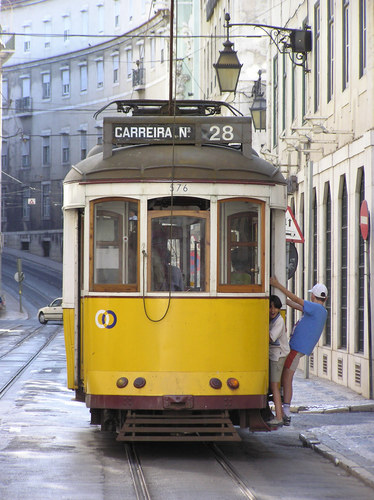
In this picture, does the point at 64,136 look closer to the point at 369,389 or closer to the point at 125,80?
the point at 125,80

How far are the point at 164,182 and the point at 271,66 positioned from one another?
67.4 feet

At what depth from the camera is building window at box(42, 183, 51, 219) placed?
83.3 m

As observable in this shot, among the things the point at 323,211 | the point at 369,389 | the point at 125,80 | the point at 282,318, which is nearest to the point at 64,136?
the point at 125,80

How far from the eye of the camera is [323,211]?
22.6 m

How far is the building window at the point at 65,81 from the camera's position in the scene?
8469 cm

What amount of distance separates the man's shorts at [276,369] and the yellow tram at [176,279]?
202mm

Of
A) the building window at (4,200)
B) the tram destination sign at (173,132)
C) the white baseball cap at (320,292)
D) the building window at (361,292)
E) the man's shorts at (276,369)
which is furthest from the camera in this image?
the building window at (4,200)

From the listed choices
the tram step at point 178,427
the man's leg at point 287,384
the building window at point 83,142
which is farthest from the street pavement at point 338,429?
the building window at point 83,142

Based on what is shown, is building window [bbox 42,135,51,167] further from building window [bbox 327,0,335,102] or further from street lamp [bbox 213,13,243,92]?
street lamp [bbox 213,13,243,92]

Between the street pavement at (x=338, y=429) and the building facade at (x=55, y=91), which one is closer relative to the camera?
the street pavement at (x=338, y=429)

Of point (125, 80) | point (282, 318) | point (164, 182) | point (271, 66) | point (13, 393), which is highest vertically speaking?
point (125, 80)

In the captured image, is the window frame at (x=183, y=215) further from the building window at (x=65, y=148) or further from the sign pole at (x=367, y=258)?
the building window at (x=65, y=148)

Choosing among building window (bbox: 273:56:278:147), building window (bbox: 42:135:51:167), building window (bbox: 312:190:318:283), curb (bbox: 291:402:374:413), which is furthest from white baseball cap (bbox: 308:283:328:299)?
building window (bbox: 42:135:51:167)

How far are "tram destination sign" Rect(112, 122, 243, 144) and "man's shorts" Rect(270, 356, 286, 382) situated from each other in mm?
2226
